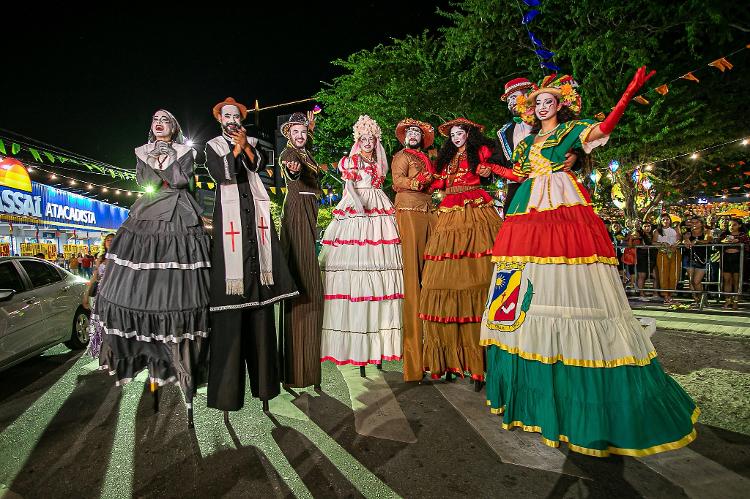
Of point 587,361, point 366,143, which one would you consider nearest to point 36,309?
point 366,143

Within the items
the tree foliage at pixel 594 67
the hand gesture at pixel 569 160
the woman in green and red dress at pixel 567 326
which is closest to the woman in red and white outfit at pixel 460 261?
the woman in green and red dress at pixel 567 326

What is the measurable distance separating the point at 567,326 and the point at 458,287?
1.19 meters

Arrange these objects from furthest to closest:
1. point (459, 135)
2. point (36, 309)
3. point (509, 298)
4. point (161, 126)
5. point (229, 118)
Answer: point (36, 309)
point (459, 135)
point (161, 126)
point (229, 118)
point (509, 298)

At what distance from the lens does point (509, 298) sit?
3014 mm

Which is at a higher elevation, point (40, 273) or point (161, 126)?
point (161, 126)

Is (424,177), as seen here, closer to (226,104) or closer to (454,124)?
(454,124)

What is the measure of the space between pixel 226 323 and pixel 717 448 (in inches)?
148

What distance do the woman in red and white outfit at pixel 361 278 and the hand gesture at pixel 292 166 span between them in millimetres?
594

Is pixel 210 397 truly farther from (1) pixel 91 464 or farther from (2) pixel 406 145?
(2) pixel 406 145

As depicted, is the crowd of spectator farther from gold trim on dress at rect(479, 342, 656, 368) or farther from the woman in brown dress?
the woman in brown dress

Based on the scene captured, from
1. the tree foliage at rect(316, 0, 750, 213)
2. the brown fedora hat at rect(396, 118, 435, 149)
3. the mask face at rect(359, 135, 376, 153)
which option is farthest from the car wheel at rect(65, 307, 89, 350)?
the tree foliage at rect(316, 0, 750, 213)

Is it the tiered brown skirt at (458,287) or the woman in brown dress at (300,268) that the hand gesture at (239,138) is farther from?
the tiered brown skirt at (458,287)

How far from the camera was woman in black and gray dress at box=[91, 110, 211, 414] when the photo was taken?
328cm

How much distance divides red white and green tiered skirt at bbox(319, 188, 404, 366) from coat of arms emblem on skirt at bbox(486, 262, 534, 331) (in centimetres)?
131
